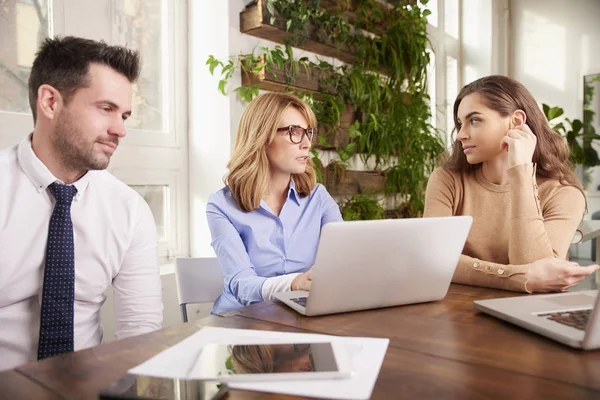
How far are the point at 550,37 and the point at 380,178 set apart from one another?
281cm

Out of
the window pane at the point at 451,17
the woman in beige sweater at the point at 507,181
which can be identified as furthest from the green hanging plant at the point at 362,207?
the window pane at the point at 451,17

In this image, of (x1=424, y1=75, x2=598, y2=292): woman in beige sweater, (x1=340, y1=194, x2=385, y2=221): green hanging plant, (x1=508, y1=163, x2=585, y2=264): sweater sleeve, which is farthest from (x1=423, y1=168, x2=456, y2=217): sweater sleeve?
(x1=340, y1=194, x2=385, y2=221): green hanging plant

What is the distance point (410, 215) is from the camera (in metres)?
3.63

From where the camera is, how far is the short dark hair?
1.47 m

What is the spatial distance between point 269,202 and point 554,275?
1076mm

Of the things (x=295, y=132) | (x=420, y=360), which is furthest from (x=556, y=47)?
(x=420, y=360)

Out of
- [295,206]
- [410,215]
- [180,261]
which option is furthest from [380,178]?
[180,261]

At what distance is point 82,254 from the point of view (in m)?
1.48

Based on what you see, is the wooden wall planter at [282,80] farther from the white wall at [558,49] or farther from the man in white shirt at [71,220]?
the white wall at [558,49]

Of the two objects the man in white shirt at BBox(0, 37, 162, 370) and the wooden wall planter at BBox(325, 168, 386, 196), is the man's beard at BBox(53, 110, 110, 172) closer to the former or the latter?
the man in white shirt at BBox(0, 37, 162, 370)

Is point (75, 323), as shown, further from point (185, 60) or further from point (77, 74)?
point (185, 60)

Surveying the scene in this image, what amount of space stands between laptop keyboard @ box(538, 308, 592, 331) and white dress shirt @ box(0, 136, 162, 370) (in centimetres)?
116

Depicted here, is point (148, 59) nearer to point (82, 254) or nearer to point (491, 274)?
point (82, 254)

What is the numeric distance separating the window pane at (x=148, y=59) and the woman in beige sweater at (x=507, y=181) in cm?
135
